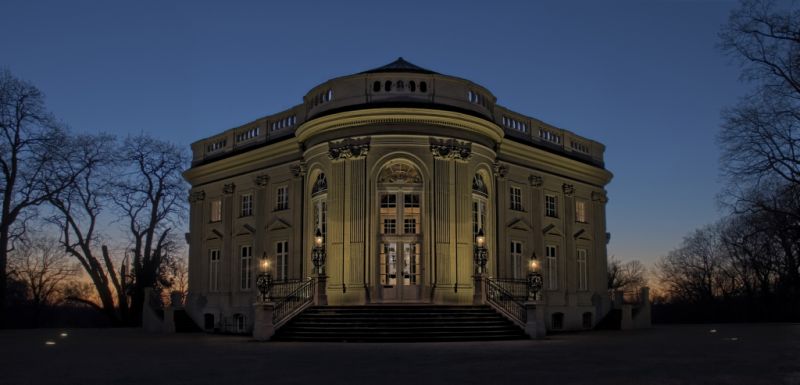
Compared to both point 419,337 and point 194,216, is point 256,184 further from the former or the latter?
point 419,337

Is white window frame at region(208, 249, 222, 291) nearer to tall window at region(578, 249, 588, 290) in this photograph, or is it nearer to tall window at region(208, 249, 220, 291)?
tall window at region(208, 249, 220, 291)

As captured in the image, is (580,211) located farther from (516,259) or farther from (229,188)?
(229,188)

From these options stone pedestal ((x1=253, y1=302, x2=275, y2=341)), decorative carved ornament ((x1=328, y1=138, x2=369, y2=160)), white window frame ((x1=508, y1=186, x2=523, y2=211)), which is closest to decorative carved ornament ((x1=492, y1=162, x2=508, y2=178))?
white window frame ((x1=508, y1=186, x2=523, y2=211))

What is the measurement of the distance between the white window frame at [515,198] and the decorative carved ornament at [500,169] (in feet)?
3.81

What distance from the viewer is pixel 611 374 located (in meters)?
12.6

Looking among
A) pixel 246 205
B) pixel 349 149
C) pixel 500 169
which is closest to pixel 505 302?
pixel 500 169

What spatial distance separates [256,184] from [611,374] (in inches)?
877

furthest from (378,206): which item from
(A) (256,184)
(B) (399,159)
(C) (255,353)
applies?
(C) (255,353)

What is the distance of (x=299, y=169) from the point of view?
29.9 m

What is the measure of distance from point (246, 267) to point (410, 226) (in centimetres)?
911

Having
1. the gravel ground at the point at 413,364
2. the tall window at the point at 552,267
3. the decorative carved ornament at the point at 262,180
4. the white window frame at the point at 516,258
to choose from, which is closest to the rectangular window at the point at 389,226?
the white window frame at the point at 516,258

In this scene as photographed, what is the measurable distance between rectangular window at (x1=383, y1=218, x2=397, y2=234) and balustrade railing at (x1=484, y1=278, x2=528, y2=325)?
3.59m

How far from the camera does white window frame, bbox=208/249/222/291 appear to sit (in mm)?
34062

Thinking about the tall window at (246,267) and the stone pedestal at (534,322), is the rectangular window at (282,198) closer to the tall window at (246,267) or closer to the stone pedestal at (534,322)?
the tall window at (246,267)
